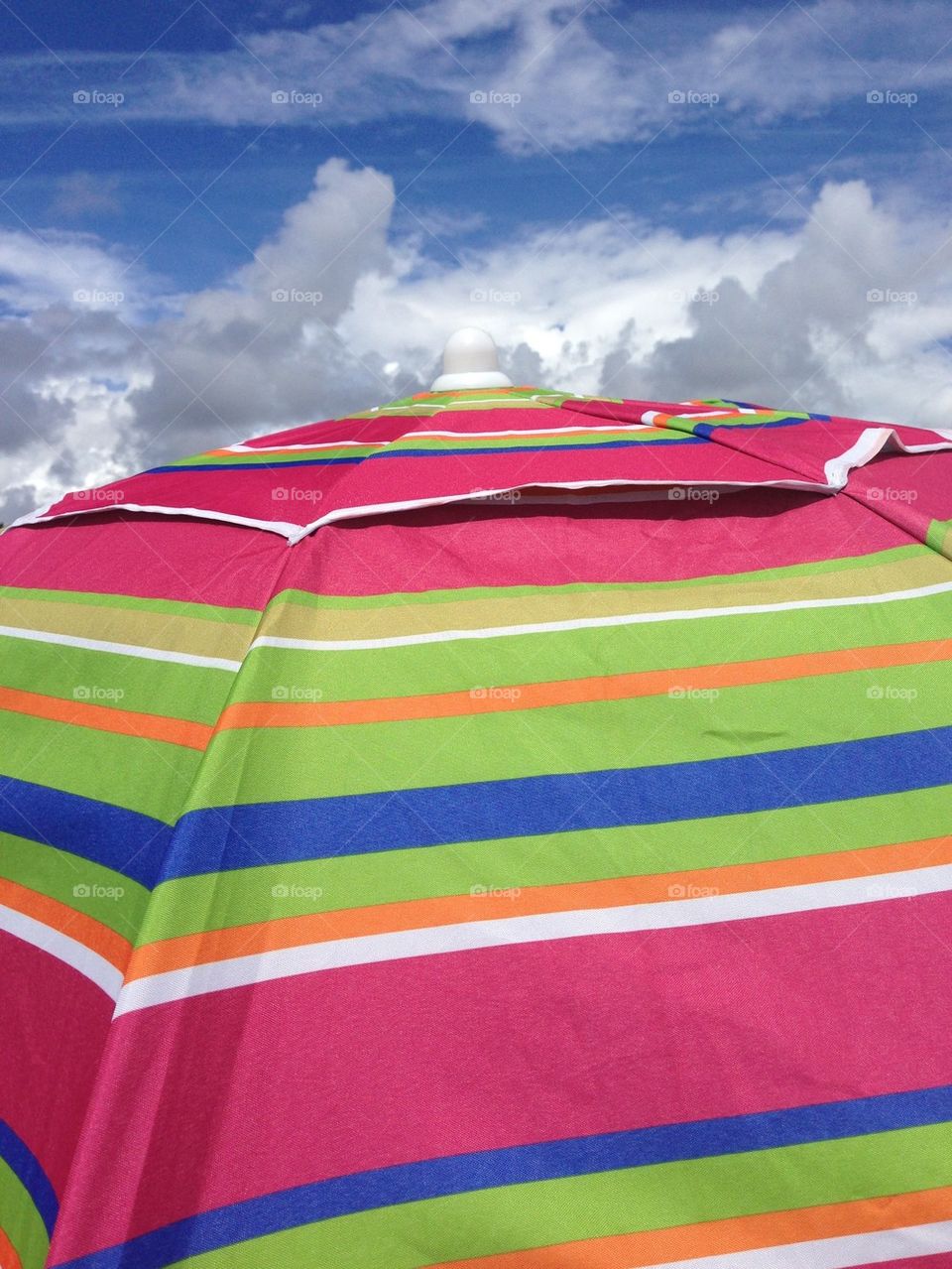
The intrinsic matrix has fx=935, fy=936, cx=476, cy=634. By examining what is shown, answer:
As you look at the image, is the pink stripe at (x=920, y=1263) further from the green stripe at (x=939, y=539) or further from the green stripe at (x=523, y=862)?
the green stripe at (x=939, y=539)

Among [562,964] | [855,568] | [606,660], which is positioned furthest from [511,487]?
[562,964]

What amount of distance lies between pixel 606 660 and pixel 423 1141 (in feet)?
2.85

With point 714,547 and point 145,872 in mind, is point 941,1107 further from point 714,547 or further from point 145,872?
point 145,872

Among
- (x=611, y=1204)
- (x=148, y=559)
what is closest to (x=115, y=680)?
(x=148, y=559)

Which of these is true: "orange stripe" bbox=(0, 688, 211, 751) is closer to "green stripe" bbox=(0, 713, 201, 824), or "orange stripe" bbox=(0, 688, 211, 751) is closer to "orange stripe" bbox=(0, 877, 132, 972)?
"green stripe" bbox=(0, 713, 201, 824)

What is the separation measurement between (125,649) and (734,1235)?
159cm

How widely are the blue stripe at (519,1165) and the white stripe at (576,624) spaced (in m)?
0.87

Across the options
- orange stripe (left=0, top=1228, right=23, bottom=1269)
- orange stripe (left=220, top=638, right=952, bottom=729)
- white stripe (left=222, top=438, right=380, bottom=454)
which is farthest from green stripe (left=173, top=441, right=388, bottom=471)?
orange stripe (left=0, top=1228, right=23, bottom=1269)

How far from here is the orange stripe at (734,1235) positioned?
4.78 ft

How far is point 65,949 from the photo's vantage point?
186 centimetres

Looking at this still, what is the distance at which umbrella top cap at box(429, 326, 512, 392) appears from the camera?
2.79m

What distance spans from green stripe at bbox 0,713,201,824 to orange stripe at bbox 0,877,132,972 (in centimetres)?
23

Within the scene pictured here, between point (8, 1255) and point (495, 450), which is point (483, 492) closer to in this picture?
point (495, 450)

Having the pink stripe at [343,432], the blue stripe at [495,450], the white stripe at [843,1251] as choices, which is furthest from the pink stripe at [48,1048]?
the pink stripe at [343,432]
